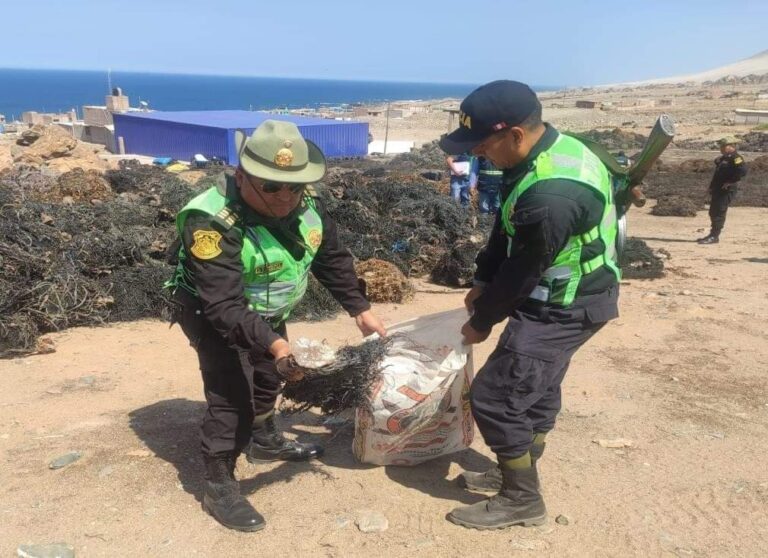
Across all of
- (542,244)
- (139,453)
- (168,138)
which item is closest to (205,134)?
(168,138)

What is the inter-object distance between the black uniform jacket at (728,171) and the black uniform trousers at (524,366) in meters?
9.12

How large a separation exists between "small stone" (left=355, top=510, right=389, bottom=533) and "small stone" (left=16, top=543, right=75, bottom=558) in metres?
1.21

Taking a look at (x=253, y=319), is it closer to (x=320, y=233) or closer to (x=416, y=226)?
(x=320, y=233)

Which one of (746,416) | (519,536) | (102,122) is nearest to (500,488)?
(519,536)

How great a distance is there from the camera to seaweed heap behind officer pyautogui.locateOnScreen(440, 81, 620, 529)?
258 centimetres

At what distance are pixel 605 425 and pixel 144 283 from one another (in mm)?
4194

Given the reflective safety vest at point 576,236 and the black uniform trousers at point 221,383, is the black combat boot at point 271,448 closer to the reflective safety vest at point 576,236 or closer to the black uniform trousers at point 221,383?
the black uniform trousers at point 221,383

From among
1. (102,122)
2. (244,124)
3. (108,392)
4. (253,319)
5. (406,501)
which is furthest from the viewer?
(102,122)

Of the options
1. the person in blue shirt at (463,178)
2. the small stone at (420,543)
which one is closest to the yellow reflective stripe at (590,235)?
the small stone at (420,543)

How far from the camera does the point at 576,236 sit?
2.68 metres

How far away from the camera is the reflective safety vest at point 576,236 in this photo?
102 inches

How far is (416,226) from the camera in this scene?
8.88 meters

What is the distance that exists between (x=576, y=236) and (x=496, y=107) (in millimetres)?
583

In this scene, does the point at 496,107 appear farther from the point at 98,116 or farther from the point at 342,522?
the point at 98,116
